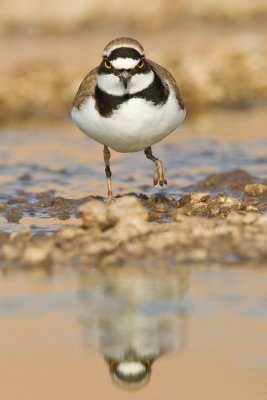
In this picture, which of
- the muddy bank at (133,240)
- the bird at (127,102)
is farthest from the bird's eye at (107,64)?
the muddy bank at (133,240)

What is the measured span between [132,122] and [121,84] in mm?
355

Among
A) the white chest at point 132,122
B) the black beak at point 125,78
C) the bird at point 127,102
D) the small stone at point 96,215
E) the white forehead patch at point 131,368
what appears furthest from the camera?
the white chest at point 132,122

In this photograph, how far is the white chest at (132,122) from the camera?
346 inches

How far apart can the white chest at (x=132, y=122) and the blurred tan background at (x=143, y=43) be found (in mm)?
7330

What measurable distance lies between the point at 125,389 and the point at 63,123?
36.6 feet

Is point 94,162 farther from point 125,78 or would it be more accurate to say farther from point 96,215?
point 96,215

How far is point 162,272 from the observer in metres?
7.31

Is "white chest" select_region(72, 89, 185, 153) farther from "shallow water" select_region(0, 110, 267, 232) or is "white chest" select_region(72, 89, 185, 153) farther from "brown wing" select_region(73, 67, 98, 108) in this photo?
"shallow water" select_region(0, 110, 267, 232)

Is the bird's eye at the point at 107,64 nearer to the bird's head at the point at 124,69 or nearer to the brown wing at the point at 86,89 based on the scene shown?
the bird's head at the point at 124,69

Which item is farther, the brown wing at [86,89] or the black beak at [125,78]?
the brown wing at [86,89]

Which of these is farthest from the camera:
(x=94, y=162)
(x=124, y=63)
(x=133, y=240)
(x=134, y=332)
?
(x=94, y=162)

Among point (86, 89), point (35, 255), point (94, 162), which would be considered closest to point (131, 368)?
point (35, 255)

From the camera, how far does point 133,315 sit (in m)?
6.38

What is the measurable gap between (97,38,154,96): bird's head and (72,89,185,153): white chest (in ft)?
0.46
